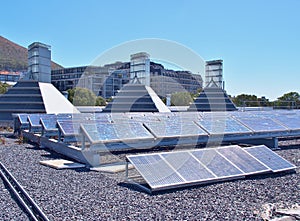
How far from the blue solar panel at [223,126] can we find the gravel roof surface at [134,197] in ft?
11.9

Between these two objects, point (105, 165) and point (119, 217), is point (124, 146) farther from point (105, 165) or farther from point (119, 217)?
point (119, 217)

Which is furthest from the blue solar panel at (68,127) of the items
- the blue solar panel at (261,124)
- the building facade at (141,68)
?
the building facade at (141,68)

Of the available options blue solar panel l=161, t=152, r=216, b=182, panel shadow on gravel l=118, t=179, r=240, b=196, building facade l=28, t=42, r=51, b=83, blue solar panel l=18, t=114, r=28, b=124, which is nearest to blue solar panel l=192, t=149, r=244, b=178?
blue solar panel l=161, t=152, r=216, b=182

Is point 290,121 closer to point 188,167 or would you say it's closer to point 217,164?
→ point 217,164

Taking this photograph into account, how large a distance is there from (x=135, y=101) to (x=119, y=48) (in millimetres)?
18400

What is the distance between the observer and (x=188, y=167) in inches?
273

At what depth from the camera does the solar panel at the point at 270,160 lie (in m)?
7.86

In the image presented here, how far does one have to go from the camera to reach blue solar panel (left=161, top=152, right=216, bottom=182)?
668 centimetres

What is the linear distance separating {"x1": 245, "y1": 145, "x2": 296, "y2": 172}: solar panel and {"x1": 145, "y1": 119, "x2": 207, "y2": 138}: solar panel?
8.72 ft

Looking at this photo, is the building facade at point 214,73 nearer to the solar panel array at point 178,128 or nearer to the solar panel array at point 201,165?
the solar panel array at point 178,128

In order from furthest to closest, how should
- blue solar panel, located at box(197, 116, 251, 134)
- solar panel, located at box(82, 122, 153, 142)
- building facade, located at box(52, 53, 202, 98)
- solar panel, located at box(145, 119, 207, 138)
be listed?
building facade, located at box(52, 53, 202, 98), blue solar panel, located at box(197, 116, 251, 134), solar panel, located at box(145, 119, 207, 138), solar panel, located at box(82, 122, 153, 142)

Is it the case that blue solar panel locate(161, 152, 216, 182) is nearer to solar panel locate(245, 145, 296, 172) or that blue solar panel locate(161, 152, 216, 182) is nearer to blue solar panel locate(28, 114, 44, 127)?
solar panel locate(245, 145, 296, 172)

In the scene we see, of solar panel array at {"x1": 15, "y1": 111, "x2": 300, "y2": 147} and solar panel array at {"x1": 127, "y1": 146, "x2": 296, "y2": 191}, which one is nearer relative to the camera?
solar panel array at {"x1": 127, "y1": 146, "x2": 296, "y2": 191}

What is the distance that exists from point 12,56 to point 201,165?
642 feet
